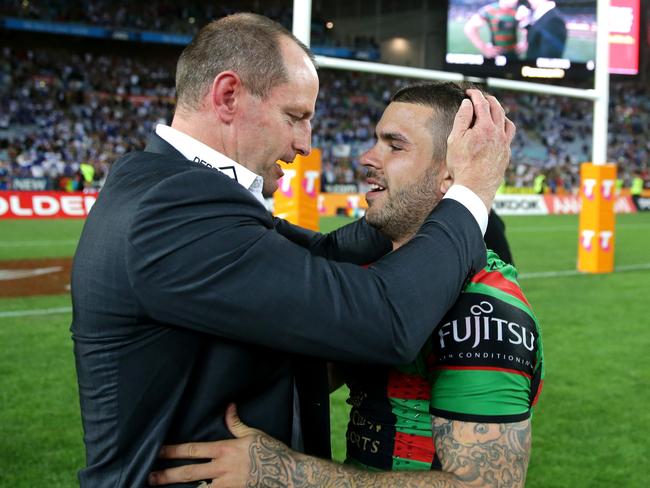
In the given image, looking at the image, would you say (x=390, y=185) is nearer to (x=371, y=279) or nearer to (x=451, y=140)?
(x=451, y=140)

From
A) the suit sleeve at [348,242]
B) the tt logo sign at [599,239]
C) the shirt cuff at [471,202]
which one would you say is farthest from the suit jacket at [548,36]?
Answer: the shirt cuff at [471,202]

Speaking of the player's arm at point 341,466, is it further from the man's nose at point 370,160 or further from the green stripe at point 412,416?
the man's nose at point 370,160

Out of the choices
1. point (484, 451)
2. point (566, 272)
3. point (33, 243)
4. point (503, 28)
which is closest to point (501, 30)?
point (503, 28)

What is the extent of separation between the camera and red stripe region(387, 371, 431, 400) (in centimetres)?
192

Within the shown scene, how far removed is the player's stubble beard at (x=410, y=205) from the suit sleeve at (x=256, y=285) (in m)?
0.64

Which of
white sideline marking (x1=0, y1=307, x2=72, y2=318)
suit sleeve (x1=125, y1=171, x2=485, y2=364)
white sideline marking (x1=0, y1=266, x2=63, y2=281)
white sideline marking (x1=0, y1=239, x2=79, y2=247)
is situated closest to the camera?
suit sleeve (x1=125, y1=171, x2=485, y2=364)

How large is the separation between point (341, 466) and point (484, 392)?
367mm

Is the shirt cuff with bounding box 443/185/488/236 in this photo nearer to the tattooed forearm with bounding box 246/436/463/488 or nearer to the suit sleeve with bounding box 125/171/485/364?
the suit sleeve with bounding box 125/171/485/364

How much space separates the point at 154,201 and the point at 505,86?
8.93 metres

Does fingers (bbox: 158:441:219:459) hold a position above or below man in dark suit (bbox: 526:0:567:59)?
below

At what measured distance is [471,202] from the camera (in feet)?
5.65

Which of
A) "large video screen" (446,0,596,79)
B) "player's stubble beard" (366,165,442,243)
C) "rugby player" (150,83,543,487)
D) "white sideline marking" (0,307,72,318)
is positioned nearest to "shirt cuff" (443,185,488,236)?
"rugby player" (150,83,543,487)

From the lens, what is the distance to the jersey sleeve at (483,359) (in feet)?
5.59

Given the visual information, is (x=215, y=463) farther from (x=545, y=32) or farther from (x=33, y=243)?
(x=33, y=243)
